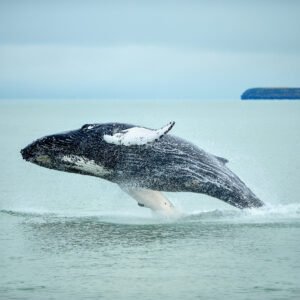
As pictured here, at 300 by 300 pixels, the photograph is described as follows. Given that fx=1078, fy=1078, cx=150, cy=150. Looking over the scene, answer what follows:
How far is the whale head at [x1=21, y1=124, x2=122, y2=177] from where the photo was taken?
21.3m

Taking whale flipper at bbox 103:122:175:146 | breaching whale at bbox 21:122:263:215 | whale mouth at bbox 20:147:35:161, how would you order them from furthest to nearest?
whale mouth at bbox 20:147:35:161 → breaching whale at bbox 21:122:263:215 → whale flipper at bbox 103:122:175:146

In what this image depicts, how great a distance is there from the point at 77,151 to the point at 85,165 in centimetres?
32

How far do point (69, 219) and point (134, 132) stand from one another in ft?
10.9

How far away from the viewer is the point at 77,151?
70.1 feet

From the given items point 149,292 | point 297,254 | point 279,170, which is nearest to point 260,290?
point 149,292

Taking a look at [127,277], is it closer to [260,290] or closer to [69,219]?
[260,290]

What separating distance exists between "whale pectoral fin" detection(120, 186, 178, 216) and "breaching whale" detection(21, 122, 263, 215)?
26mm

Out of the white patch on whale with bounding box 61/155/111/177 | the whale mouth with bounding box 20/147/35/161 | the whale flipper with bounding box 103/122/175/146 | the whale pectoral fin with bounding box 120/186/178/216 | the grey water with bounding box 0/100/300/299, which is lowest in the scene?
the grey water with bounding box 0/100/300/299

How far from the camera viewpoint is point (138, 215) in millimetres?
23828

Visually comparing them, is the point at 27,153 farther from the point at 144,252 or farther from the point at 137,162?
the point at 144,252

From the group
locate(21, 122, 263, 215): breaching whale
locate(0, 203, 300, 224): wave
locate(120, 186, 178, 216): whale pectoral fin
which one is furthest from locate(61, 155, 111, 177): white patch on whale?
locate(0, 203, 300, 224): wave

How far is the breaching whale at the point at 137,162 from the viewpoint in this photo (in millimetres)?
21203

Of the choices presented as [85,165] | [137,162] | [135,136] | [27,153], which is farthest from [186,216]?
[27,153]

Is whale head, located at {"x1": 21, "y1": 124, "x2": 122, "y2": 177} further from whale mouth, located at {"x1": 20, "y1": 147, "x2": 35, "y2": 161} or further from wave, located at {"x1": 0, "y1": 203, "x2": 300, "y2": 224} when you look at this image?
wave, located at {"x1": 0, "y1": 203, "x2": 300, "y2": 224}
